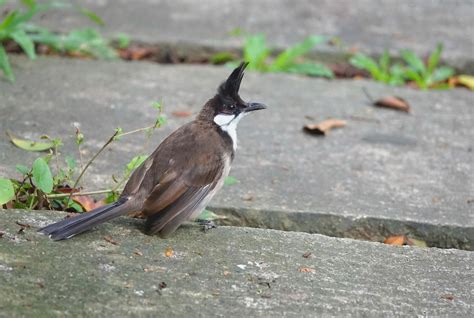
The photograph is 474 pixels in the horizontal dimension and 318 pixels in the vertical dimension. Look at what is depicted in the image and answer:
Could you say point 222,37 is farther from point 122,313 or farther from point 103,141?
point 122,313

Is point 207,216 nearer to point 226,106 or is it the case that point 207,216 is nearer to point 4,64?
point 226,106

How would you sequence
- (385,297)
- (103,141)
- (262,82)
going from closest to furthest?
(385,297)
(103,141)
(262,82)

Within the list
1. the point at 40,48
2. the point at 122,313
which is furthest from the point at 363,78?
the point at 122,313

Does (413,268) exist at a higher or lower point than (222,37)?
lower

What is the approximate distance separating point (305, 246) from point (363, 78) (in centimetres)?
344

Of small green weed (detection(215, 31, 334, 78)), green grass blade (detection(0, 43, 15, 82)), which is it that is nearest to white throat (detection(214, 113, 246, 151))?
green grass blade (detection(0, 43, 15, 82))

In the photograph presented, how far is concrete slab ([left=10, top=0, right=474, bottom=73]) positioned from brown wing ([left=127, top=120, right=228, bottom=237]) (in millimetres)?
2908

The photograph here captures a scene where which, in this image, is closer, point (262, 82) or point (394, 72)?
point (262, 82)

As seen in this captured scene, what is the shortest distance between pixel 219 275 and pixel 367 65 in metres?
3.76

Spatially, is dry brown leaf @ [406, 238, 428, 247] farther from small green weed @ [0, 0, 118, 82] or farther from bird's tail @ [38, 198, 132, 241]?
small green weed @ [0, 0, 118, 82]

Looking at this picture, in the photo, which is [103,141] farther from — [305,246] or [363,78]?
[363,78]

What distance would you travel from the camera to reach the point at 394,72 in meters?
6.57

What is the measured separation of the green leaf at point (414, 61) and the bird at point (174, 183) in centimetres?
284

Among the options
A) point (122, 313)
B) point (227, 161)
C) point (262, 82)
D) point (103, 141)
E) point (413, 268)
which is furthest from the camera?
point (262, 82)
